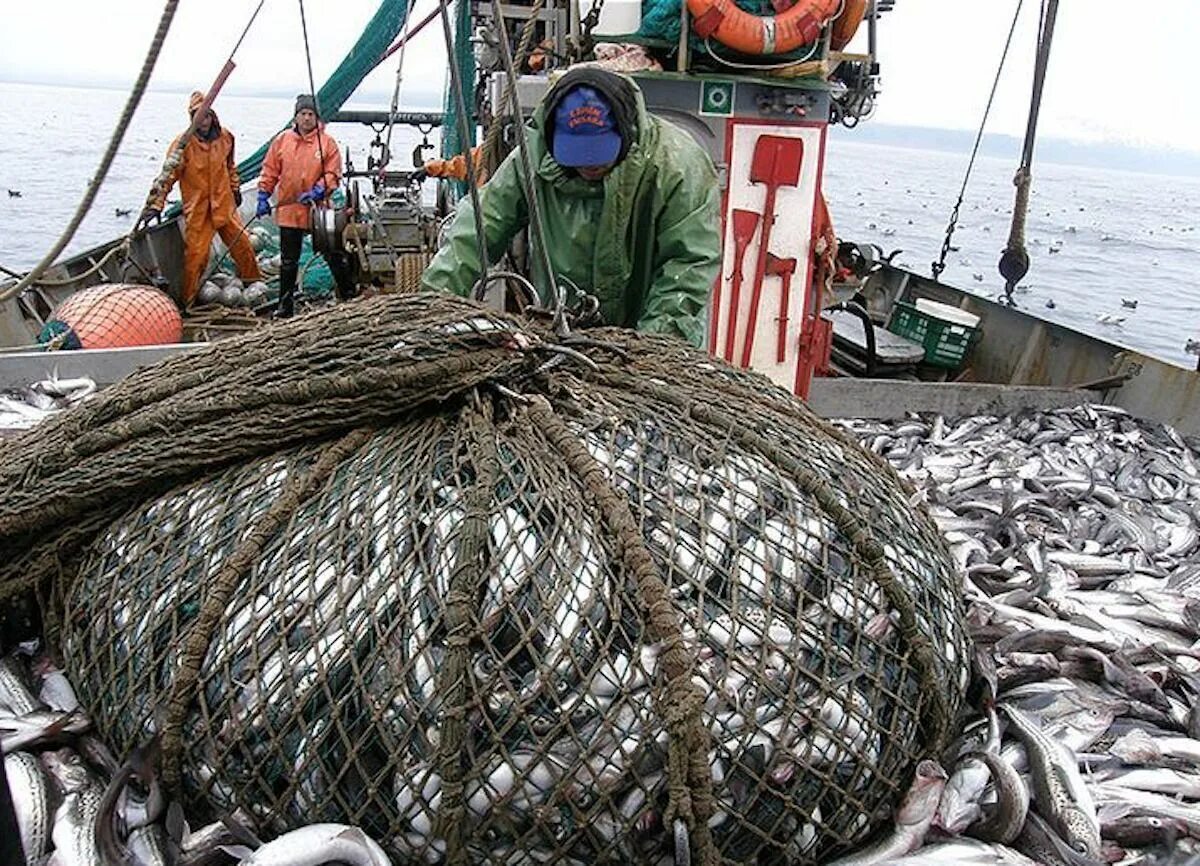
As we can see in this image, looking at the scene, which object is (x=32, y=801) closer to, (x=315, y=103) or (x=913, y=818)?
(x=913, y=818)

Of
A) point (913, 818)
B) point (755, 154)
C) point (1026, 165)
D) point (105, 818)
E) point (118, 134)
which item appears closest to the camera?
point (118, 134)

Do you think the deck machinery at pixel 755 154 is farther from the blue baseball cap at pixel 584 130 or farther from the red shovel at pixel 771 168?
the blue baseball cap at pixel 584 130

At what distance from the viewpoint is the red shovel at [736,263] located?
6.73m

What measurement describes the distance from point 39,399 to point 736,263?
4.42 metres

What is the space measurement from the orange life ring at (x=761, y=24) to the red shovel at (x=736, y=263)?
110 cm

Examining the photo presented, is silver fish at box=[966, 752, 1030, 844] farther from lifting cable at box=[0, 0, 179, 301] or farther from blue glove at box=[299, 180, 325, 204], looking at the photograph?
blue glove at box=[299, 180, 325, 204]

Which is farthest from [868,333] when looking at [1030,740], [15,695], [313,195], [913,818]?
[15,695]

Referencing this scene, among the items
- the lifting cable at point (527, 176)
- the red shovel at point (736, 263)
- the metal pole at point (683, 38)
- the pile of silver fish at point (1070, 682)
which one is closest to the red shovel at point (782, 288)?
the red shovel at point (736, 263)

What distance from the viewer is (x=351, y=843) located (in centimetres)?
210

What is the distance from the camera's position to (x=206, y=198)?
32.6 feet

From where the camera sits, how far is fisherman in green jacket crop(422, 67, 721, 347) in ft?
13.6

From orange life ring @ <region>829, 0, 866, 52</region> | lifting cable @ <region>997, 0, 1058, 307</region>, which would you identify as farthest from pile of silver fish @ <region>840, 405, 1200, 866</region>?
lifting cable @ <region>997, 0, 1058, 307</region>

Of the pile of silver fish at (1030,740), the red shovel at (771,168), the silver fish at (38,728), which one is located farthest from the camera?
the red shovel at (771,168)

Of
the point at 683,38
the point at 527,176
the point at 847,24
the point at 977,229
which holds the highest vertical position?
the point at 847,24
